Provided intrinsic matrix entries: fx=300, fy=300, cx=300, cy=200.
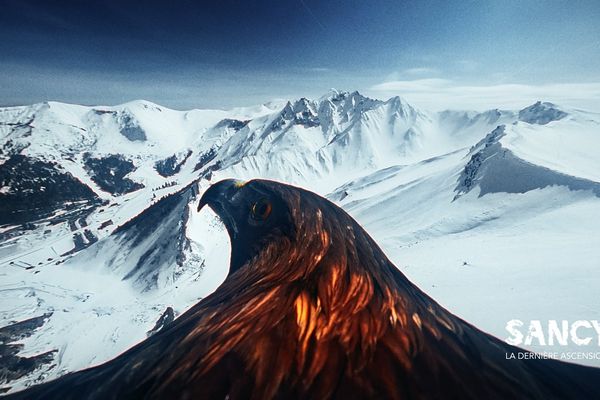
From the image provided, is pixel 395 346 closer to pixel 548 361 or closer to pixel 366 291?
pixel 366 291

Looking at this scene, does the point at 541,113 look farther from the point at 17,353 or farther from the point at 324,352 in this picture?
the point at 17,353

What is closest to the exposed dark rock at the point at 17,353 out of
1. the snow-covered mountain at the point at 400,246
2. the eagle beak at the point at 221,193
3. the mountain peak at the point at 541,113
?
the snow-covered mountain at the point at 400,246

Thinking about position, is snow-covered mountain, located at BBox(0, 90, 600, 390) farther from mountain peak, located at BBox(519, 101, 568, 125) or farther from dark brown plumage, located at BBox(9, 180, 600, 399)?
dark brown plumage, located at BBox(9, 180, 600, 399)

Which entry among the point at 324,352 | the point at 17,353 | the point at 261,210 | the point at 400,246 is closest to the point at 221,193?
the point at 261,210

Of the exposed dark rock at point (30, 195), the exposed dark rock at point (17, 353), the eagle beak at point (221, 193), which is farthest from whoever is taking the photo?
the exposed dark rock at point (30, 195)

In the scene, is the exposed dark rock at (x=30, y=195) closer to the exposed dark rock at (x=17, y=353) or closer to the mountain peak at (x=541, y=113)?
the exposed dark rock at (x=17, y=353)
